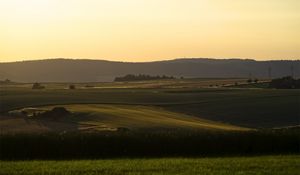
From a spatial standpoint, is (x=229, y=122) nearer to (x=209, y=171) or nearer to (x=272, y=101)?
(x=272, y=101)

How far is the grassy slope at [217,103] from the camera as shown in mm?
76000

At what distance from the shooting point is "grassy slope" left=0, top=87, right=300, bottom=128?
76.0m

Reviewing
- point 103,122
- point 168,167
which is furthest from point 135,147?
point 103,122

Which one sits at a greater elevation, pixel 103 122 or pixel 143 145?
pixel 143 145

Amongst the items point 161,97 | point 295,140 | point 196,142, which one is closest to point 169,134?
point 196,142

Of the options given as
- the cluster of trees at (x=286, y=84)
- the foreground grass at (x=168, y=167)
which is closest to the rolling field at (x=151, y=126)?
the foreground grass at (x=168, y=167)

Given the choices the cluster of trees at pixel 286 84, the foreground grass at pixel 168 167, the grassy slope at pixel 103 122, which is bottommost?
the grassy slope at pixel 103 122

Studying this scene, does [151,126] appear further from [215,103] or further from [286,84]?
[286,84]

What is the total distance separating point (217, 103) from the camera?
91.2 metres

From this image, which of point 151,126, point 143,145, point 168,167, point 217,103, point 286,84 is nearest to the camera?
point 168,167

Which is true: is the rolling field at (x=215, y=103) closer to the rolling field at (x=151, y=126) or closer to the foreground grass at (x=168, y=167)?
the rolling field at (x=151, y=126)

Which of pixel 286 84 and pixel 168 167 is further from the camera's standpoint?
pixel 286 84

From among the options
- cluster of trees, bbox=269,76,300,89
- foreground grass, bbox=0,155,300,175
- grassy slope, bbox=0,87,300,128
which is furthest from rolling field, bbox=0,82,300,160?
cluster of trees, bbox=269,76,300,89

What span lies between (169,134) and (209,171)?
487 inches
